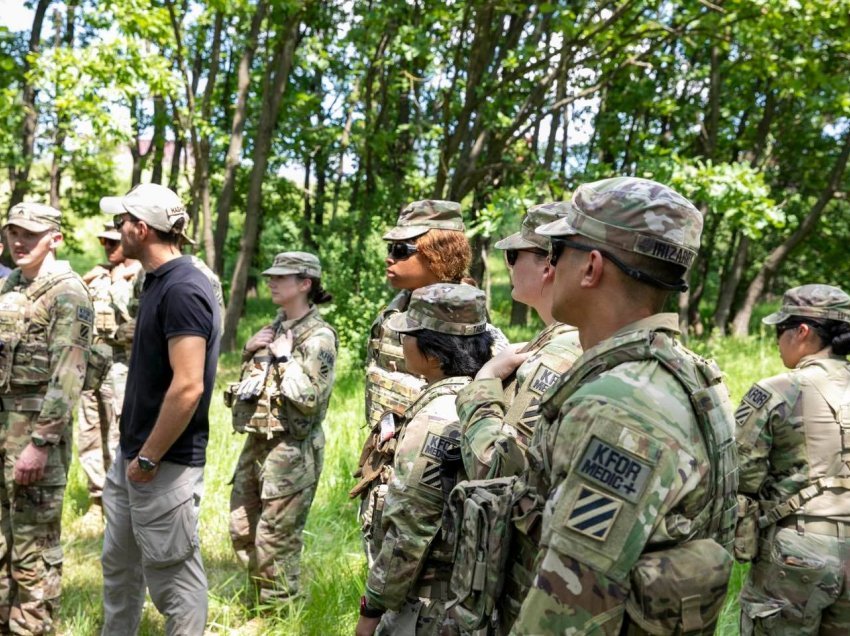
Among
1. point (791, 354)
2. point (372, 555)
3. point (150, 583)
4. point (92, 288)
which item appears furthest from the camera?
point (92, 288)

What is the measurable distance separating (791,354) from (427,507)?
2.06 meters

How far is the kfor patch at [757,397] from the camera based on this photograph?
335cm

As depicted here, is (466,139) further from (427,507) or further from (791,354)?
(427,507)

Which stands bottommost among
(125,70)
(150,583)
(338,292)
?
(338,292)

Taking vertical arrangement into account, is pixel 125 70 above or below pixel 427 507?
above

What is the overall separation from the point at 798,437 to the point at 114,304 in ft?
16.8

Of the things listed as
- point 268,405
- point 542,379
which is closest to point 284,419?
point 268,405

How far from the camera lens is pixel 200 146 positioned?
11.9 m

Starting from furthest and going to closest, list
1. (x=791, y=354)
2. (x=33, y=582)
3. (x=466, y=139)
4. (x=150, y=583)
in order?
1. (x=466, y=139)
2. (x=33, y=582)
3. (x=791, y=354)
4. (x=150, y=583)

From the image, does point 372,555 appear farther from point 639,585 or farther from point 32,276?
point 32,276

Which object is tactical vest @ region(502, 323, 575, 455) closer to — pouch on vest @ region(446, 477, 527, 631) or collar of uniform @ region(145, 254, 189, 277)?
pouch on vest @ region(446, 477, 527, 631)

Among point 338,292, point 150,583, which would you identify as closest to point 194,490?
point 150,583

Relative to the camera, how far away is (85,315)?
385 cm

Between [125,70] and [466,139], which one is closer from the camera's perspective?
[125,70]
